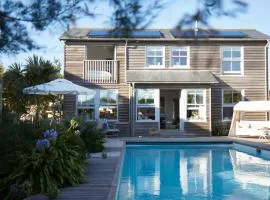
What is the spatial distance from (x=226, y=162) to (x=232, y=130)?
25.2 feet

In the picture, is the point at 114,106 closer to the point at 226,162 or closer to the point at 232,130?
the point at 232,130

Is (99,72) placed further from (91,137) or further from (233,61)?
(91,137)

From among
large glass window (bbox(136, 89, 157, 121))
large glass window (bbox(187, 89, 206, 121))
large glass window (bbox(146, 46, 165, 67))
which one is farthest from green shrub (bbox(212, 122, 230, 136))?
large glass window (bbox(146, 46, 165, 67))

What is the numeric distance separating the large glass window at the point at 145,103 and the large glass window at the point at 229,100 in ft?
12.6

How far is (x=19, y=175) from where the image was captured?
709 centimetres

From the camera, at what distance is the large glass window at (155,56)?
22789mm

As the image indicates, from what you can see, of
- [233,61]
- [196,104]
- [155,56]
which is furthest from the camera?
[233,61]

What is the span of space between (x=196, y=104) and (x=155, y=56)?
3.31 m

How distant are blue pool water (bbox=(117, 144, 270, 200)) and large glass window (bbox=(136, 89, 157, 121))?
360cm

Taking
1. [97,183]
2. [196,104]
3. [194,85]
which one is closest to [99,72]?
[194,85]

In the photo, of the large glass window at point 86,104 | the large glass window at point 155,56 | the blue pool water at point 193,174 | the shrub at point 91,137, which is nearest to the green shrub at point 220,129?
the blue pool water at point 193,174

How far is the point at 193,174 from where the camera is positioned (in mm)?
11828

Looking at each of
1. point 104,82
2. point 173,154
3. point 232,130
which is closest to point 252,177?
point 173,154

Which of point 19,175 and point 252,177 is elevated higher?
point 19,175
